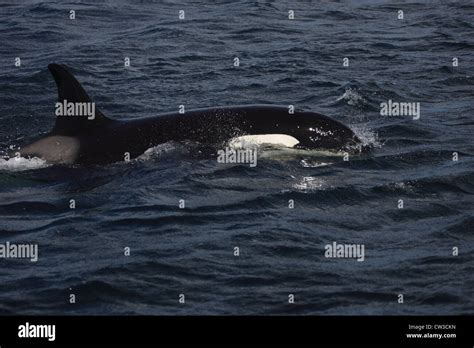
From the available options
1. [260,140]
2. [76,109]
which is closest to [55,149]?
[76,109]

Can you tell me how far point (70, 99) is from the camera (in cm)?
1773

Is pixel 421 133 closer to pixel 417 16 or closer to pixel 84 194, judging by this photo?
pixel 84 194

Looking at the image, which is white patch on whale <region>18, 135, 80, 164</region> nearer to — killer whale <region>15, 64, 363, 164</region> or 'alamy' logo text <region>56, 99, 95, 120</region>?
killer whale <region>15, 64, 363, 164</region>

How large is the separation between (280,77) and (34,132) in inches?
252

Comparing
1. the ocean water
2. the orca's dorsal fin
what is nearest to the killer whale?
the orca's dorsal fin

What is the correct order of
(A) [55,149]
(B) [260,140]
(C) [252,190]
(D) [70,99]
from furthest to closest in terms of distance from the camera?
1. (A) [55,149]
2. (B) [260,140]
3. (D) [70,99]
4. (C) [252,190]

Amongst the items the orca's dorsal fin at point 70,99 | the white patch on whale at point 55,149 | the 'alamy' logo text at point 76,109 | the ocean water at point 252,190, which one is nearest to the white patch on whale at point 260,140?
the ocean water at point 252,190

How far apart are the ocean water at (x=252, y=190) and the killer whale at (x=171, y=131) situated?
0.79 ft

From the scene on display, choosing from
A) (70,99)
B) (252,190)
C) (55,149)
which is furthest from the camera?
(55,149)

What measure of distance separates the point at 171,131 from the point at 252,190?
209cm

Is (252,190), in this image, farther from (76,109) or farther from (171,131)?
(76,109)

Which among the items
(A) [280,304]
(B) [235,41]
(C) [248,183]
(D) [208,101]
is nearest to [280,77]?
(D) [208,101]

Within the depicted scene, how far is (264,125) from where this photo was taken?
704 inches

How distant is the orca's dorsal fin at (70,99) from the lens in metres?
17.6
